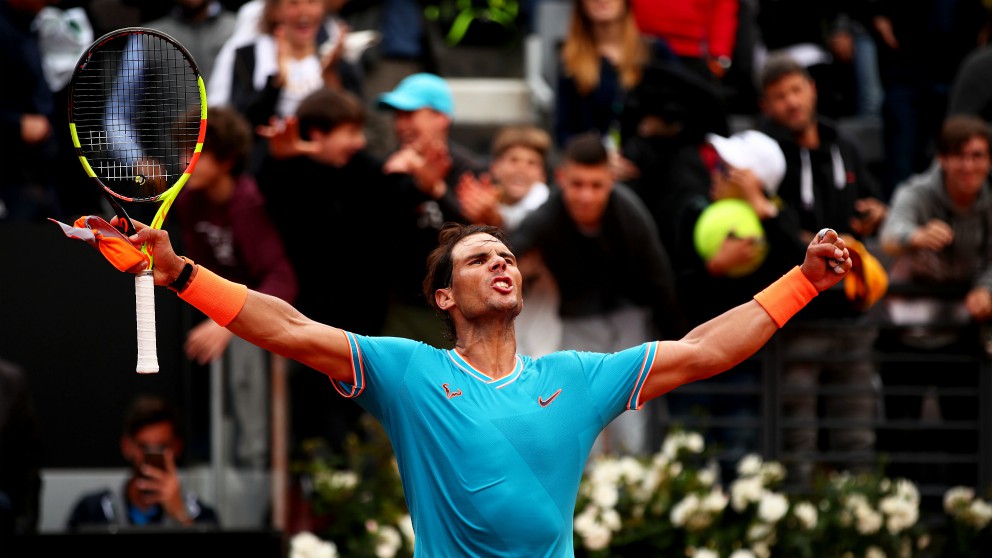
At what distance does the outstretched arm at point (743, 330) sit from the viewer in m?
5.19

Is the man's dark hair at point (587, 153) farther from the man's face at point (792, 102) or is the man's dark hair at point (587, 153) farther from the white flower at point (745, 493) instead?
the white flower at point (745, 493)

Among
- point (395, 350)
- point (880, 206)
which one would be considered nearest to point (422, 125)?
point (880, 206)

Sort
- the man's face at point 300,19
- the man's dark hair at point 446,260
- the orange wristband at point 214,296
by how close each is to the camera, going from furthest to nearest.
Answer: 1. the man's face at point 300,19
2. the man's dark hair at point 446,260
3. the orange wristband at point 214,296

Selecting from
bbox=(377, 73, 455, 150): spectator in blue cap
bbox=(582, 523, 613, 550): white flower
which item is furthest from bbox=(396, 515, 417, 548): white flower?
bbox=(377, 73, 455, 150): spectator in blue cap

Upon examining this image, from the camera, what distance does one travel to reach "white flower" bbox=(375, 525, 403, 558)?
27.0ft

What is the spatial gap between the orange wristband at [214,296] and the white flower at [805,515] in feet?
14.8

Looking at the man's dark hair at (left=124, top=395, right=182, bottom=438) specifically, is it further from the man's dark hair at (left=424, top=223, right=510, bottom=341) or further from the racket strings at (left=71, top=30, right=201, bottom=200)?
the man's dark hair at (left=424, top=223, right=510, bottom=341)

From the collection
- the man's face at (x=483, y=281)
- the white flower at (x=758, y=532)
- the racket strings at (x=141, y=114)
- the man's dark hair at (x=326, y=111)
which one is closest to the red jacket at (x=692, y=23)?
the man's dark hair at (x=326, y=111)

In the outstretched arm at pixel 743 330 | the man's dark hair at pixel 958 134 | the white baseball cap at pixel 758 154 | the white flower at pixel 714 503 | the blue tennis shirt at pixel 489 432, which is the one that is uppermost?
the man's dark hair at pixel 958 134

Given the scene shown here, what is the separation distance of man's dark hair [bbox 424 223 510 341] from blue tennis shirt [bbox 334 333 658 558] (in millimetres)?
291

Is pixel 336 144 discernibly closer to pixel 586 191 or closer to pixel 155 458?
pixel 586 191

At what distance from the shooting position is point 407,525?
27.1 feet

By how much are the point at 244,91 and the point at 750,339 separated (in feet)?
15.8

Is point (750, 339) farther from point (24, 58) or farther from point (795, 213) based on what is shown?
point (24, 58)
